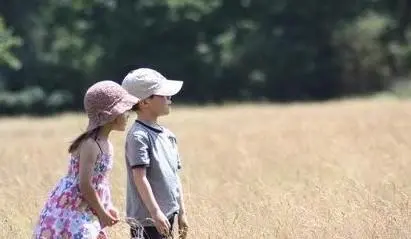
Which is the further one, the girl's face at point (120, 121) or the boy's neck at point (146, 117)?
the boy's neck at point (146, 117)

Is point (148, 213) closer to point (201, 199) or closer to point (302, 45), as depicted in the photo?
point (201, 199)

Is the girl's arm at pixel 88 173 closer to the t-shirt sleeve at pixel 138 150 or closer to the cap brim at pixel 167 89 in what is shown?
the t-shirt sleeve at pixel 138 150

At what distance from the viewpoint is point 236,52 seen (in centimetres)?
4766

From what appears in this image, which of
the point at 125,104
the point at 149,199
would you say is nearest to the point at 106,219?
the point at 149,199

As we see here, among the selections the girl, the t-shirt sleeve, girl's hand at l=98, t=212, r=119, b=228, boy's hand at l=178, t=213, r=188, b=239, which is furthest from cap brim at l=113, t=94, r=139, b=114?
boy's hand at l=178, t=213, r=188, b=239

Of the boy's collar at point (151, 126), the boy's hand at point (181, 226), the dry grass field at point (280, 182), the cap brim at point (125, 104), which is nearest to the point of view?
the cap brim at point (125, 104)

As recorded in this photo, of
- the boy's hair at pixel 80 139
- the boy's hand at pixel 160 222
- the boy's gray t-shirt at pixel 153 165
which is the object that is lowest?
the boy's hand at pixel 160 222

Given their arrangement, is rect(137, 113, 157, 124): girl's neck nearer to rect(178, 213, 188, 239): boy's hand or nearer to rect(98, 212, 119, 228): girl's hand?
rect(178, 213, 188, 239): boy's hand

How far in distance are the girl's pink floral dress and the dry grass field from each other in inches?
22.6

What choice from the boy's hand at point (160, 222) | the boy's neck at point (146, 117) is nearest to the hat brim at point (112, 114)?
the boy's neck at point (146, 117)

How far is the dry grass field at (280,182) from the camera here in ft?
22.0

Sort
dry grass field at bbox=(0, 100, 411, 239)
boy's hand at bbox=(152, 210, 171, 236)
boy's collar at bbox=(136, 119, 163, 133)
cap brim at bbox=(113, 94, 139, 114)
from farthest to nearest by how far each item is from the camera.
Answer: dry grass field at bbox=(0, 100, 411, 239), boy's collar at bbox=(136, 119, 163, 133), boy's hand at bbox=(152, 210, 171, 236), cap brim at bbox=(113, 94, 139, 114)

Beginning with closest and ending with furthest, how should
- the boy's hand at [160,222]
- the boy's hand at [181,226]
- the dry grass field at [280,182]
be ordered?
the boy's hand at [160,222] < the boy's hand at [181,226] < the dry grass field at [280,182]

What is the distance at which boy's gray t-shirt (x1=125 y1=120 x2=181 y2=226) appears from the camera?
5.80 metres
